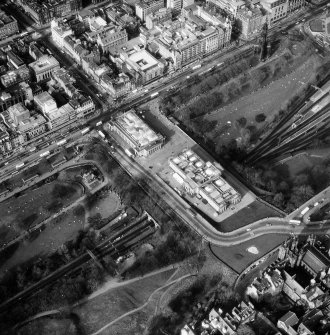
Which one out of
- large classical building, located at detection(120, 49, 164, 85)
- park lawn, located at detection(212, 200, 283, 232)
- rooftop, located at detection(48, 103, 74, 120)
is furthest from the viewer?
large classical building, located at detection(120, 49, 164, 85)

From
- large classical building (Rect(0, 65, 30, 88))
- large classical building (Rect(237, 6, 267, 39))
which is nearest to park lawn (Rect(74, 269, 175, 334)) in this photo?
large classical building (Rect(0, 65, 30, 88))

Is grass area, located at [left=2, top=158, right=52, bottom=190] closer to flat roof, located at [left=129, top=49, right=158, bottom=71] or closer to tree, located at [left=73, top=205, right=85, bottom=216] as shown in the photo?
tree, located at [left=73, top=205, right=85, bottom=216]

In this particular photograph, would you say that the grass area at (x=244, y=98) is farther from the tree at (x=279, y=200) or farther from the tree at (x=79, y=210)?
the tree at (x=79, y=210)

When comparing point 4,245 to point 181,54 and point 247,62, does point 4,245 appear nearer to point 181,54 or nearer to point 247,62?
point 181,54

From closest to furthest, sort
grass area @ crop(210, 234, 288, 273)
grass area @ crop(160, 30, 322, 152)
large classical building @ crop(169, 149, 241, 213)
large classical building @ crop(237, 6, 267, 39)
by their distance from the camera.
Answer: grass area @ crop(210, 234, 288, 273)
large classical building @ crop(169, 149, 241, 213)
grass area @ crop(160, 30, 322, 152)
large classical building @ crop(237, 6, 267, 39)

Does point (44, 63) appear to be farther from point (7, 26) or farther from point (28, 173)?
point (28, 173)

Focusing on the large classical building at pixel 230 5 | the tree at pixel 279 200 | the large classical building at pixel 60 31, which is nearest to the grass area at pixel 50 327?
the tree at pixel 279 200

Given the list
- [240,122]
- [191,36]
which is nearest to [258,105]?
[240,122]

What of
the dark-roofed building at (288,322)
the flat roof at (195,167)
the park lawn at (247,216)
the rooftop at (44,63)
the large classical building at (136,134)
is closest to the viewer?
the dark-roofed building at (288,322)
